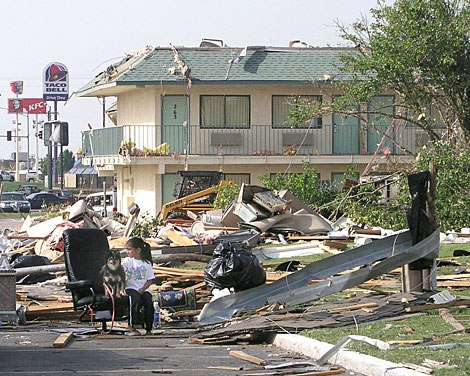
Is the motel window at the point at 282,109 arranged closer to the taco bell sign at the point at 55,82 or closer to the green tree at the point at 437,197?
the green tree at the point at 437,197

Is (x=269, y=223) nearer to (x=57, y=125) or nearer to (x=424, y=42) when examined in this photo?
(x=424, y=42)

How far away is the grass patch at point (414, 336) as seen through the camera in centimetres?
1115

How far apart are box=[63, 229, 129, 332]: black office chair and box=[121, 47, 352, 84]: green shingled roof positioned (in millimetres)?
28480

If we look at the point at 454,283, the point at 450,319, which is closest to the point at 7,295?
the point at 450,319

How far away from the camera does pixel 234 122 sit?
4738 centimetres

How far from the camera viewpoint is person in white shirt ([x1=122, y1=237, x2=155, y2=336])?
52.9 feet

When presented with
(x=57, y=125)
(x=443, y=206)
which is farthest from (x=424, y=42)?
(x=57, y=125)

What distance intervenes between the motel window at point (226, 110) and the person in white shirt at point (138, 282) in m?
30.8

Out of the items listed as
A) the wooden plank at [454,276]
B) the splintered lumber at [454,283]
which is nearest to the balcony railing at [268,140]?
the wooden plank at [454,276]

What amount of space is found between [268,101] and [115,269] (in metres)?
31.7

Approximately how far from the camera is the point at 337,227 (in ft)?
102

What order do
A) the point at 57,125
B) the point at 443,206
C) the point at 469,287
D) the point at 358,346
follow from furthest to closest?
the point at 57,125, the point at 443,206, the point at 469,287, the point at 358,346

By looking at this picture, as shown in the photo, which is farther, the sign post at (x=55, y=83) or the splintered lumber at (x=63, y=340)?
the sign post at (x=55, y=83)

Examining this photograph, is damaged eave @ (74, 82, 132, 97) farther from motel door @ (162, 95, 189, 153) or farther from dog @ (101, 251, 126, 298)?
dog @ (101, 251, 126, 298)
